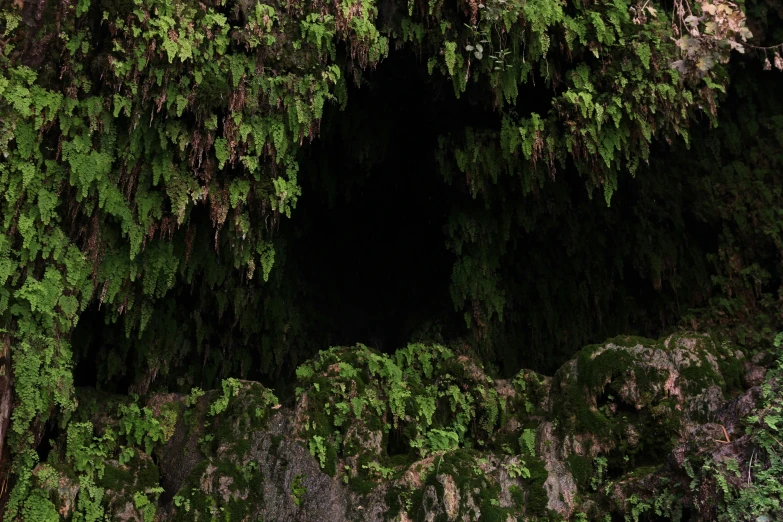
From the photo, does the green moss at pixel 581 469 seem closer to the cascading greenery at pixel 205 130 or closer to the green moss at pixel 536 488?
the green moss at pixel 536 488

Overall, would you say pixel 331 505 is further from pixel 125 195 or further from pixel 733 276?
pixel 733 276

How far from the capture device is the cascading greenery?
20.7 ft

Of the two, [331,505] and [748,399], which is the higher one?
[748,399]

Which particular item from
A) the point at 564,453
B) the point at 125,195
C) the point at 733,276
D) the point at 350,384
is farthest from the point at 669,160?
the point at 125,195

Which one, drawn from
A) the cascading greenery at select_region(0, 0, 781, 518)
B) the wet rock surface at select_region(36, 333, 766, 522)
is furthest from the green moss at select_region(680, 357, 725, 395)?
Result: the cascading greenery at select_region(0, 0, 781, 518)

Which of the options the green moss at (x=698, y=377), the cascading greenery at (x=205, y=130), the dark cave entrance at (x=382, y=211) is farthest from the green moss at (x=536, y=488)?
the dark cave entrance at (x=382, y=211)

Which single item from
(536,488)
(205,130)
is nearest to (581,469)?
(536,488)

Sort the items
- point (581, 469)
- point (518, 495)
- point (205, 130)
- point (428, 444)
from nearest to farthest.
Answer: point (518, 495) < point (581, 469) < point (205, 130) < point (428, 444)

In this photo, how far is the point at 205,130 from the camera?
273 inches

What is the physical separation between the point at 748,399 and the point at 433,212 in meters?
5.23

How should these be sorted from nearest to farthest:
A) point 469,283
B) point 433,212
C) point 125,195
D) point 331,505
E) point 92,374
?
point 331,505 → point 125,195 → point 92,374 → point 469,283 → point 433,212

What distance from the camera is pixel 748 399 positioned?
21.3 feet

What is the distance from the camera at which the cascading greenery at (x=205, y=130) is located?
20.7 ft

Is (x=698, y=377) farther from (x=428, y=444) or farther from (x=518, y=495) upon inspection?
(x=428, y=444)
